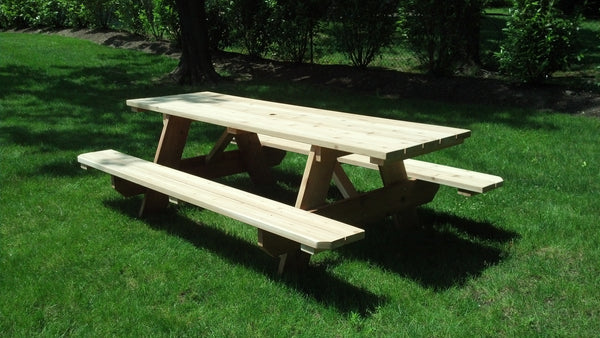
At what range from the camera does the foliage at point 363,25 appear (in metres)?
10.0

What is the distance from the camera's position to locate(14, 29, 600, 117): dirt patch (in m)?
8.23

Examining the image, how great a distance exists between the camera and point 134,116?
8055 millimetres

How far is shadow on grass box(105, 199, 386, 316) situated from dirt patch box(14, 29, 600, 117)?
5.15 m

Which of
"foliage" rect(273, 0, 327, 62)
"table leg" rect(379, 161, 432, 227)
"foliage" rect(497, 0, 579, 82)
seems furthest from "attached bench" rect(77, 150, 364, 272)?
"foliage" rect(273, 0, 327, 62)

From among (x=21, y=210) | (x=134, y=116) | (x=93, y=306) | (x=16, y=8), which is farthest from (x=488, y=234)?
(x=16, y=8)

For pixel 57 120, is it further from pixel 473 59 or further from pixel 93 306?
pixel 473 59

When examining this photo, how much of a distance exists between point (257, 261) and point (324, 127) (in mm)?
946

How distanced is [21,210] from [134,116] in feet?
10.6

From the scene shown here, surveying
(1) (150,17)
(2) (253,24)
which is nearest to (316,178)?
→ (2) (253,24)

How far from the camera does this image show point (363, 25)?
10203 millimetres

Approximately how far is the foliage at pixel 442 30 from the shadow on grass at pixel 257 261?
567 centimetres

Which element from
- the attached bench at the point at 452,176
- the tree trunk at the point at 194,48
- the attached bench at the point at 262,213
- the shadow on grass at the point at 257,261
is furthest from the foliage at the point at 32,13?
the attached bench at the point at 452,176

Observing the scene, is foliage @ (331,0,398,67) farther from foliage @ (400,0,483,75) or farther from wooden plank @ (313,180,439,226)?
wooden plank @ (313,180,439,226)

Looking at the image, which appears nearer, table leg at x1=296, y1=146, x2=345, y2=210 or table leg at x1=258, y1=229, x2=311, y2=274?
table leg at x1=258, y1=229, x2=311, y2=274
